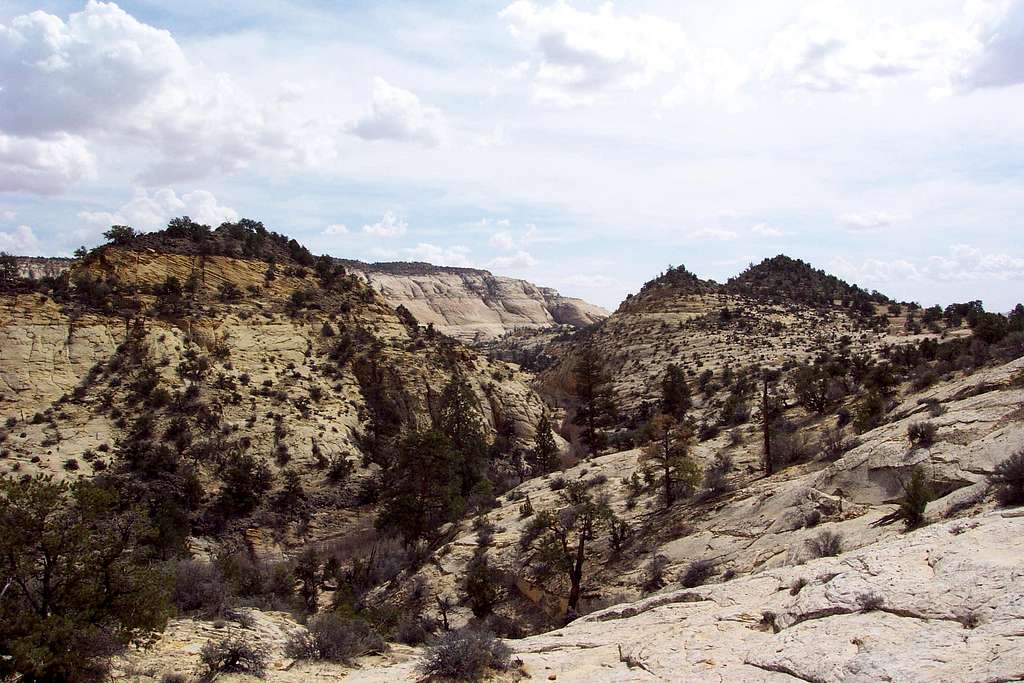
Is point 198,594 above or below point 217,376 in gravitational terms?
below

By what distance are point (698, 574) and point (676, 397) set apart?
21525 millimetres

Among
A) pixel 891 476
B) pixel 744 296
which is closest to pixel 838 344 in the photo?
pixel 744 296

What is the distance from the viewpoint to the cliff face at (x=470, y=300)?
439 ft

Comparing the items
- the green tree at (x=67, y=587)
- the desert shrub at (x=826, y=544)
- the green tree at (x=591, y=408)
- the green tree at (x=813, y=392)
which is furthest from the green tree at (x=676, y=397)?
the green tree at (x=67, y=587)

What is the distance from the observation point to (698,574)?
1559cm

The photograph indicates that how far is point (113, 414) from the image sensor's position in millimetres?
29109

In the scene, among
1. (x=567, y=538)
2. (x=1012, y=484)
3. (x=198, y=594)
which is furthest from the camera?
(x=567, y=538)

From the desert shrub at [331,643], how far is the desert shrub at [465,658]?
2.56m

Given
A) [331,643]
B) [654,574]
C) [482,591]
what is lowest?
[482,591]

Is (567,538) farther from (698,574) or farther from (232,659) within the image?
(232,659)

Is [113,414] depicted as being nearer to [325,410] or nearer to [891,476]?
[325,410]

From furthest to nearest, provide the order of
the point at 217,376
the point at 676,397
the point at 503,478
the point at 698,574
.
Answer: the point at 676,397, the point at 503,478, the point at 217,376, the point at 698,574

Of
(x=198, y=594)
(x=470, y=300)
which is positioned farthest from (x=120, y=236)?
(x=470, y=300)

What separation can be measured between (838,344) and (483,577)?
37118 millimetres
